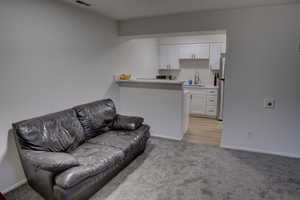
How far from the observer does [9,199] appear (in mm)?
2264

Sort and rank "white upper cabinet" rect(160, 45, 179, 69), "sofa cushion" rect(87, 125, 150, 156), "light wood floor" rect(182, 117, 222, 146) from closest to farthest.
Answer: "sofa cushion" rect(87, 125, 150, 156) → "light wood floor" rect(182, 117, 222, 146) → "white upper cabinet" rect(160, 45, 179, 69)

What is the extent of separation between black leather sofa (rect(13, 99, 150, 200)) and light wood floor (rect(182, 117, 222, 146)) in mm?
1263

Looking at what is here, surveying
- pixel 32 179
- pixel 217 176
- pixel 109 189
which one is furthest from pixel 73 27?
pixel 217 176

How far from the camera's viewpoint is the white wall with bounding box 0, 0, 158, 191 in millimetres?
2361

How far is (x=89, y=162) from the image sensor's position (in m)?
2.27

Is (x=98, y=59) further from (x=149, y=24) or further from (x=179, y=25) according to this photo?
(x=179, y=25)

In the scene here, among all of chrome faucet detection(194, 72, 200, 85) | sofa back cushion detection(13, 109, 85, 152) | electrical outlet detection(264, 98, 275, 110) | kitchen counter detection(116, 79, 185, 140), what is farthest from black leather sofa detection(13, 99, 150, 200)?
chrome faucet detection(194, 72, 200, 85)

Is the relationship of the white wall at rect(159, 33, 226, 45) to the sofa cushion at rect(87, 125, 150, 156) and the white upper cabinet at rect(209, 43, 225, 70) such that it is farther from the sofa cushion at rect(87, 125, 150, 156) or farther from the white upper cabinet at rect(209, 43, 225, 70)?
the sofa cushion at rect(87, 125, 150, 156)

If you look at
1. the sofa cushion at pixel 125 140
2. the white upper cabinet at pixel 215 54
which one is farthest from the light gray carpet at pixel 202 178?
the white upper cabinet at pixel 215 54

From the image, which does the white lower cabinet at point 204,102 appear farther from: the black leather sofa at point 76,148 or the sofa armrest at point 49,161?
the sofa armrest at point 49,161

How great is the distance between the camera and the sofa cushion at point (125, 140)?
9.18ft

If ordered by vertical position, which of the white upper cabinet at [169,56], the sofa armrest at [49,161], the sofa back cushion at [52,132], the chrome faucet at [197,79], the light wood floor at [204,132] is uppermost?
the white upper cabinet at [169,56]

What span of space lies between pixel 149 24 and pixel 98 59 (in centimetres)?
121

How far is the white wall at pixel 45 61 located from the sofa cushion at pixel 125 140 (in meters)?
0.78
